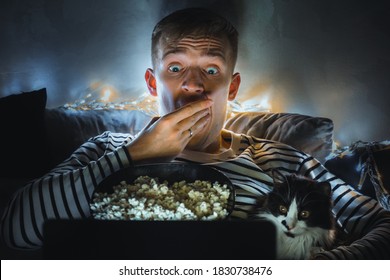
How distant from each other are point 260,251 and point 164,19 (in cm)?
91

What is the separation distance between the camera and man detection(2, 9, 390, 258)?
1.43 meters

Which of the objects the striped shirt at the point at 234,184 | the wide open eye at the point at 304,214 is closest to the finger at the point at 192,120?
the striped shirt at the point at 234,184

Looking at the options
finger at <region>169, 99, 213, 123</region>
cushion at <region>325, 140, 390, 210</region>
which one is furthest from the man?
cushion at <region>325, 140, 390, 210</region>

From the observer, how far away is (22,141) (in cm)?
169

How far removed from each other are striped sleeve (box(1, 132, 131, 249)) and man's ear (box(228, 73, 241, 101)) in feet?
1.71

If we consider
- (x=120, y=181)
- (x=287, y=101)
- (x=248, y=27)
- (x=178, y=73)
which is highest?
(x=248, y=27)

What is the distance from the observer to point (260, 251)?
141 cm

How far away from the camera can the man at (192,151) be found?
1.43 metres

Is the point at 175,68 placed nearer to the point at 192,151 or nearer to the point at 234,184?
the point at 192,151

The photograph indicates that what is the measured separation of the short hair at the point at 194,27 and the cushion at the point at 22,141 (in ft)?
1.64

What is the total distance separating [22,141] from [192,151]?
2.04 feet

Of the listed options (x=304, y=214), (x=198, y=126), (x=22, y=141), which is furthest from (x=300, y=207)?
(x=22, y=141)
